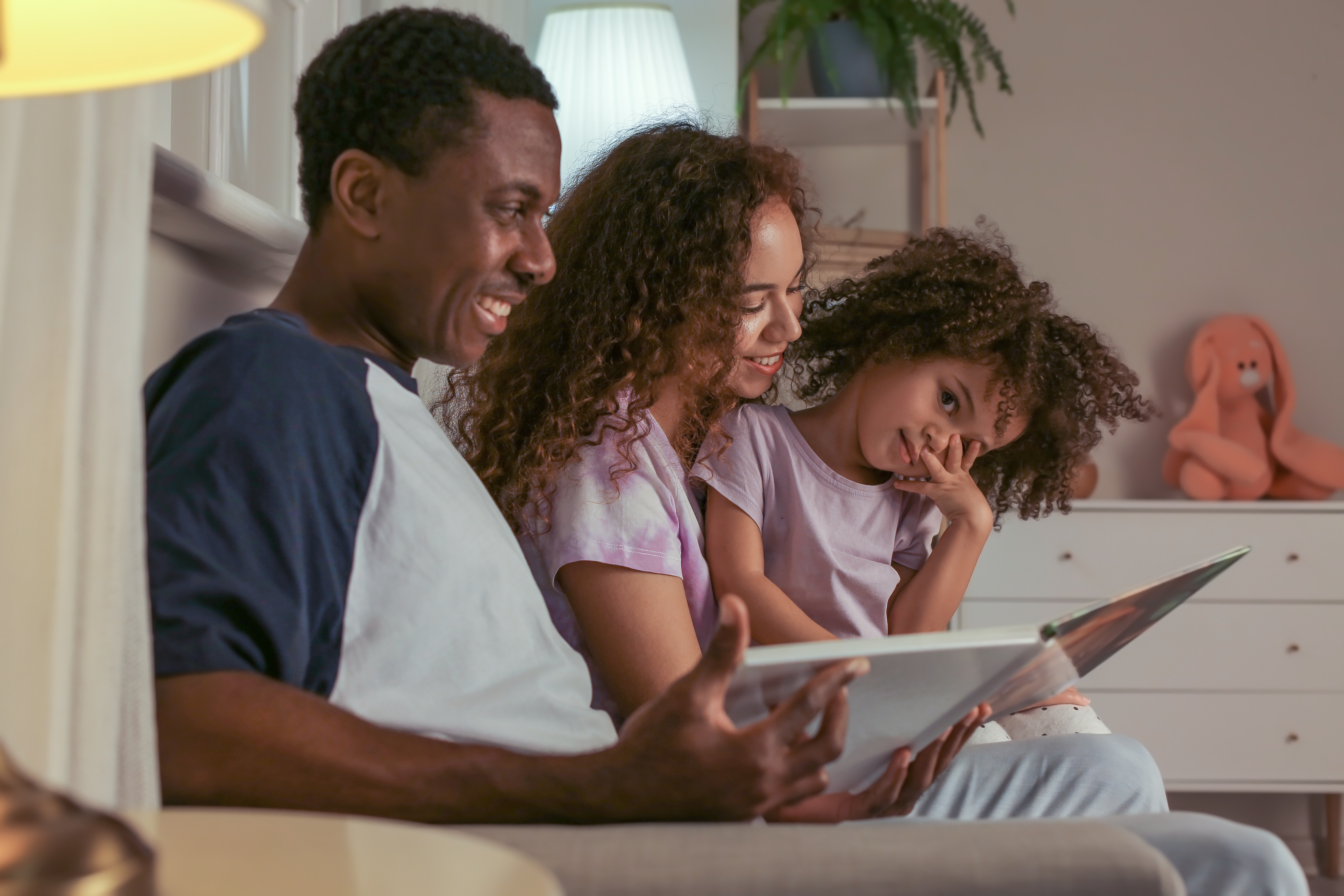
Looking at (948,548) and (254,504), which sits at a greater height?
(254,504)

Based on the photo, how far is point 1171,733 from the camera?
258 cm

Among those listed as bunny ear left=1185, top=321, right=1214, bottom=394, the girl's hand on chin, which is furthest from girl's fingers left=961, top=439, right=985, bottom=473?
bunny ear left=1185, top=321, right=1214, bottom=394

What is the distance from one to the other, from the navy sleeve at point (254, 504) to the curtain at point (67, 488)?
40 mm

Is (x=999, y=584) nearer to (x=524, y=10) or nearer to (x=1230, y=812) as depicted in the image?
(x=1230, y=812)

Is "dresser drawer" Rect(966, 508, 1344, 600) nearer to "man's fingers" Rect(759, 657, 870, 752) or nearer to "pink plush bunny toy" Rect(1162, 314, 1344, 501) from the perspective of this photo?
"pink plush bunny toy" Rect(1162, 314, 1344, 501)

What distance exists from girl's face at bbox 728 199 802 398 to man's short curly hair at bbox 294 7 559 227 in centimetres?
44

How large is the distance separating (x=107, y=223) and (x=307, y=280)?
26 cm

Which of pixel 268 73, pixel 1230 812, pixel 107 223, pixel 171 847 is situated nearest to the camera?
pixel 171 847

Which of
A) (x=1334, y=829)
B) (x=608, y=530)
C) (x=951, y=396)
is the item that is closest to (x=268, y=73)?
(x=608, y=530)

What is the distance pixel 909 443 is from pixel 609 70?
1.06 meters

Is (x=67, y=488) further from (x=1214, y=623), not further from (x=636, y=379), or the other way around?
(x=1214, y=623)

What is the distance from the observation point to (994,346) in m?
1.50

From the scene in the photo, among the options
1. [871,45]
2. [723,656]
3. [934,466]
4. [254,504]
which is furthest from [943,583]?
[871,45]

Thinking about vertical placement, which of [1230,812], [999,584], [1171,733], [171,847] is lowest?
[1230,812]
